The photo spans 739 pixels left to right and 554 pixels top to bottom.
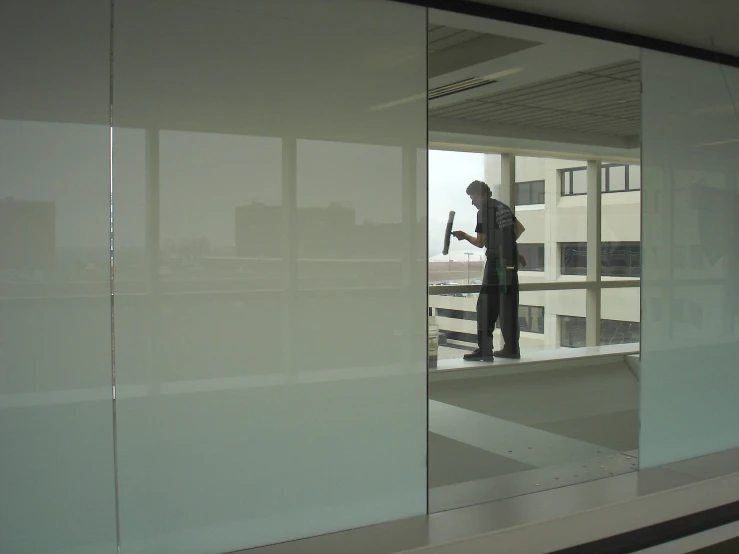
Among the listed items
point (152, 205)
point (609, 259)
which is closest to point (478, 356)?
point (609, 259)

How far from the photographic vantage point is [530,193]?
180 inches

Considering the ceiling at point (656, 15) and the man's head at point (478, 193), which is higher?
the ceiling at point (656, 15)

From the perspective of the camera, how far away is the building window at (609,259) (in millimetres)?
4898

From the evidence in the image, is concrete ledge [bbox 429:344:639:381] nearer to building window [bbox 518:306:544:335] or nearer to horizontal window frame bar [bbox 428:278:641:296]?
building window [bbox 518:306:544:335]

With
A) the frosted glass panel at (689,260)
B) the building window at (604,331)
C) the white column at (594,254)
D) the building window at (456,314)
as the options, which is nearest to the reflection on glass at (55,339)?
the building window at (456,314)

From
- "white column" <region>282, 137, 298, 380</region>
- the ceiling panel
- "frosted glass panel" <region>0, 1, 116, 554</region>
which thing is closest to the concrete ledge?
"white column" <region>282, 137, 298, 380</region>

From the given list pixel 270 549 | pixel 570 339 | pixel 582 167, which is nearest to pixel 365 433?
pixel 270 549

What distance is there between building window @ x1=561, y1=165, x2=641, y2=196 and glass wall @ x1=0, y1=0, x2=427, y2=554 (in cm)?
105

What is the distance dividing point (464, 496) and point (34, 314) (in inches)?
105

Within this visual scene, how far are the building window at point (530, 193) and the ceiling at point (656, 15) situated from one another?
1099 mm

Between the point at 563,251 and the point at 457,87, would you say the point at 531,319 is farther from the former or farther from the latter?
the point at 457,87

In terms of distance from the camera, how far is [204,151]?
12.6 ft

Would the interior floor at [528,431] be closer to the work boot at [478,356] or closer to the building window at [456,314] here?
the work boot at [478,356]

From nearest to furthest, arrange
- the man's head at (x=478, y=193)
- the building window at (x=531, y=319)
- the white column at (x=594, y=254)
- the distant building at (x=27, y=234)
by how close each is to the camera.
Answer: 1. the distant building at (x=27, y=234)
2. the man's head at (x=478, y=193)
3. the building window at (x=531, y=319)
4. the white column at (x=594, y=254)
